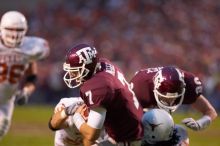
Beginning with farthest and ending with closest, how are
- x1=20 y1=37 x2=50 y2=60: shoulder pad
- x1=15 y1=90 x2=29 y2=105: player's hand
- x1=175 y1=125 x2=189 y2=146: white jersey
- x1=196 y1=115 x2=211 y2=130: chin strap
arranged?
1. x1=20 y1=37 x2=50 y2=60: shoulder pad
2. x1=15 y1=90 x2=29 y2=105: player's hand
3. x1=196 y1=115 x2=211 y2=130: chin strap
4. x1=175 y1=125 x2=189 y2=146: white jersey

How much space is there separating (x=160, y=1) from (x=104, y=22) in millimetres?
1445

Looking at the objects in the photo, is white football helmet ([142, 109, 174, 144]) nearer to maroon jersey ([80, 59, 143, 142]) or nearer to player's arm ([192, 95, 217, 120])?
maroon jersey ([80, 59, 143, 142])

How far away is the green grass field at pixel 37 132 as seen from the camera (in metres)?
9.69

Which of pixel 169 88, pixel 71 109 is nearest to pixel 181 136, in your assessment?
pixel 169 88

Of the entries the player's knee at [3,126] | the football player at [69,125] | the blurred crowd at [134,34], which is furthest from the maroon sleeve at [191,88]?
the blurred crowd at [134,34]

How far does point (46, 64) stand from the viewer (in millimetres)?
15820

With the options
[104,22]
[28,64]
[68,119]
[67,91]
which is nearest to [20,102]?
[28,64]

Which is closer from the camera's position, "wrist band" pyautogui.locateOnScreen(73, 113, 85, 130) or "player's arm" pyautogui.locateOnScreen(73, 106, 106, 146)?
"player's arm" pyautogui.locateOnScreen(73, 106, 106, 146)

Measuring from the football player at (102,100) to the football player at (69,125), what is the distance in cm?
5

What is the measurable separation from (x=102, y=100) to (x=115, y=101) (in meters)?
0.17

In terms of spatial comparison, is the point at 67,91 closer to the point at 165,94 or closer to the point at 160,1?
the point at 160,1

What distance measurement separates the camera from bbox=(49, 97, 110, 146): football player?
16.1ft

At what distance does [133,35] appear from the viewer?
15828mm

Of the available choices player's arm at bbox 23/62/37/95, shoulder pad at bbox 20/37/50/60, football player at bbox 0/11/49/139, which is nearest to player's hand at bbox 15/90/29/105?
football player at bbox 0/11/49/139
